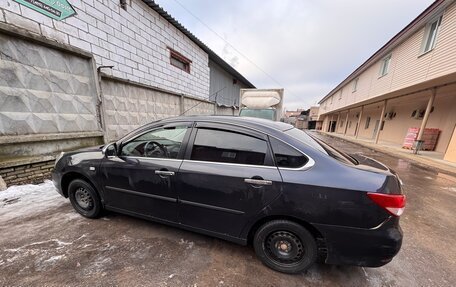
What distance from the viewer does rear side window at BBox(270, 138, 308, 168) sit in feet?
6.01

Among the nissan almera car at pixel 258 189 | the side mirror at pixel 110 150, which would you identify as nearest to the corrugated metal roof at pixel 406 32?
the nissan almera car at pixel 258 189

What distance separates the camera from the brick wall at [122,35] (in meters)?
4.00

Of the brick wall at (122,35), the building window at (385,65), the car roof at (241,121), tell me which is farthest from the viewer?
the building window at (385,65)

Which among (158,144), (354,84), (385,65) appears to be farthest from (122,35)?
(354,84)

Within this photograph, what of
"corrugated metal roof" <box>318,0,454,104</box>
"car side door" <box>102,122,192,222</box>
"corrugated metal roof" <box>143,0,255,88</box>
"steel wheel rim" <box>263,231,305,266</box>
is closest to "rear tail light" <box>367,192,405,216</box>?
"steel wheel rim" <box>263,231,305,266</box>

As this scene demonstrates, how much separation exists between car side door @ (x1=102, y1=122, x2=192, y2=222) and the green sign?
13.0ft

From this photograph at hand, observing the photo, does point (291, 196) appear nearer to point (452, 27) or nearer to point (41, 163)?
point (41, 163)

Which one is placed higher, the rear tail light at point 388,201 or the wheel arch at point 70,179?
the rear tail light at point 388,201

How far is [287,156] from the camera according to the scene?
1.87 m

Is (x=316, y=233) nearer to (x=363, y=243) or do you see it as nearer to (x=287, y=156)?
(x=363, y=243)

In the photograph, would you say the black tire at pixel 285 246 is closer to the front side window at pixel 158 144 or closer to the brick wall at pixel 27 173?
the front side window at pixel 158 144

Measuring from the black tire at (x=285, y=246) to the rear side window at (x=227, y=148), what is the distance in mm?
684

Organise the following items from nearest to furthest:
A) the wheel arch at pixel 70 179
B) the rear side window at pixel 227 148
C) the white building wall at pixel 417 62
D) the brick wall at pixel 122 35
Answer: the rear side window at pixel 227 148, the wheel arch at pixel 70 179, the brick wall at pixel 122 35, the white building wall at pixel 417 62

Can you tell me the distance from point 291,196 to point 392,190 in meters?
0.84
